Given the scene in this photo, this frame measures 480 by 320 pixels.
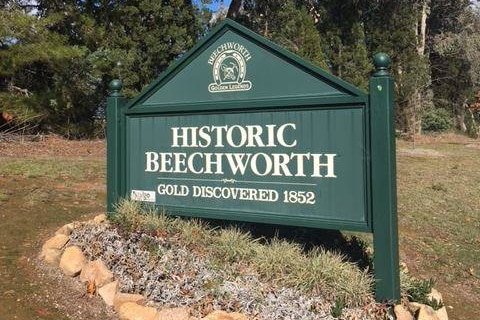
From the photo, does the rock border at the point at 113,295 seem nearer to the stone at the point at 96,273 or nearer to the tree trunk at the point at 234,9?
the stone at the point at 96,273

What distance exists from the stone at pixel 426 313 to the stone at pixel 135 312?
1.93m

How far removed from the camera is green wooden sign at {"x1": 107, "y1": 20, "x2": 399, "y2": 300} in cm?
414

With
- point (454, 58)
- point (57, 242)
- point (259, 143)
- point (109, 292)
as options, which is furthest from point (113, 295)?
point (454, 58)

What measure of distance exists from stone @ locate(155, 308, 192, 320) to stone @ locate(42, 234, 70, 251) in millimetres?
1622

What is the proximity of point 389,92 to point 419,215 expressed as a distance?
15.6 ft

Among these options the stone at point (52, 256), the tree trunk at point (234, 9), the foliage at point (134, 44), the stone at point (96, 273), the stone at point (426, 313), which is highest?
the tree trunk at point (234, 9)

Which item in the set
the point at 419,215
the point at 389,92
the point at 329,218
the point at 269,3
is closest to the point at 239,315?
the point at 329,218

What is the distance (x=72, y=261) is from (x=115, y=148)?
1.31 meters

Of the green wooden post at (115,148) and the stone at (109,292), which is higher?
the green wooden post at (115,148)

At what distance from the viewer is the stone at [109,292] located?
4359 mm

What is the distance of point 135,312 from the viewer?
4.13 m

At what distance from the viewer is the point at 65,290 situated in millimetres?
4578

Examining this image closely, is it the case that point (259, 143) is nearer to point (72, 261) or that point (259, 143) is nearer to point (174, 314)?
point (174, 314)

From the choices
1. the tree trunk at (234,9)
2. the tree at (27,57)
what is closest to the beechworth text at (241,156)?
the tree at (27,57)
